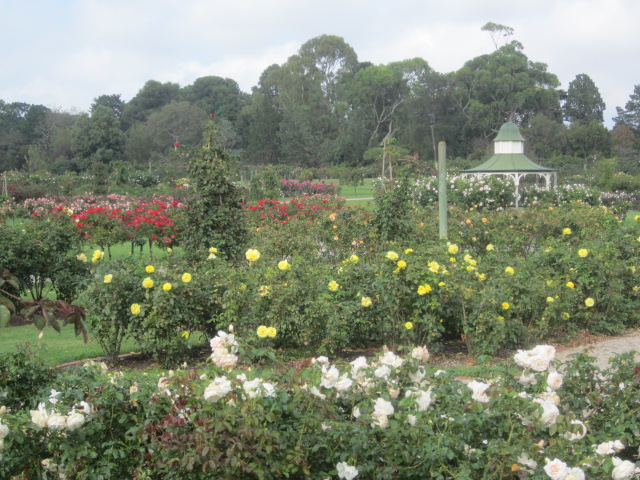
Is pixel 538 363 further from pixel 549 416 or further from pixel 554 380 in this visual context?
pixel 549 416

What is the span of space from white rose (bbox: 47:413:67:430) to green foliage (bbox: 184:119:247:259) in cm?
454

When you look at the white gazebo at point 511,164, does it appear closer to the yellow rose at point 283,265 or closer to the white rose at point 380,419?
the yellow rose at point 283,265

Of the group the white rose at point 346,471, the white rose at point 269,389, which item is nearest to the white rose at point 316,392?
the white rose at point 269,389

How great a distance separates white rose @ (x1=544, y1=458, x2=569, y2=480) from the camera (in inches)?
82.8

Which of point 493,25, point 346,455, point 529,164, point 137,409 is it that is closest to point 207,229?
point 137,409

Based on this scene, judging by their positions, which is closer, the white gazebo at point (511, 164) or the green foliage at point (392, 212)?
the green foliage at point (392, 212)

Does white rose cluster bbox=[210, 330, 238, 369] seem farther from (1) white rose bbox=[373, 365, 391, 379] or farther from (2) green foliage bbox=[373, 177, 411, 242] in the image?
(2) green foliage bbox=[373, 177, 411, 242]

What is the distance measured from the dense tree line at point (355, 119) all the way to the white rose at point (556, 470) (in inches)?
1613

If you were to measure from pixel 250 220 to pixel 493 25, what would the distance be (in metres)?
51.0

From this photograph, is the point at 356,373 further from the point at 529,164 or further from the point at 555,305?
the point at 529,164

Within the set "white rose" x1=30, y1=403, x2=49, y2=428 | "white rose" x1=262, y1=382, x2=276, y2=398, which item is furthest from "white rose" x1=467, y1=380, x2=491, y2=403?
"white rose" x1=30, y1=403, x2=49, y2=428

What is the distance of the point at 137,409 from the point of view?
256cm

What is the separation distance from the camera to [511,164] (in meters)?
23.7

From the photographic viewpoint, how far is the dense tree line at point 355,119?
145 ft
